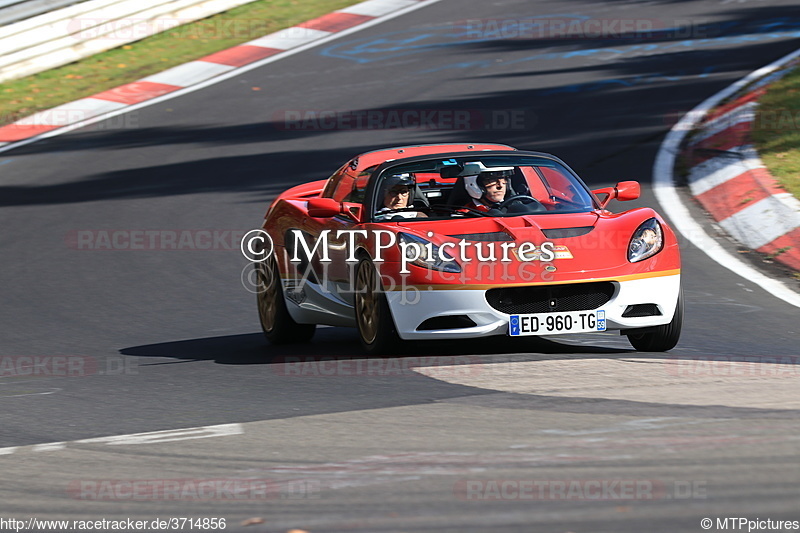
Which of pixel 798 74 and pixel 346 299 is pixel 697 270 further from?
pixel 798 74

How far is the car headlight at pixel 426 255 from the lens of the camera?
810 centimetres

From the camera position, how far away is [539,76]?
20.2m

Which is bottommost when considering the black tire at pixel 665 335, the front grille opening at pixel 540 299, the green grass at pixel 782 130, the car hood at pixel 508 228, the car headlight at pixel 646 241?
the green grass at pixel 782 130

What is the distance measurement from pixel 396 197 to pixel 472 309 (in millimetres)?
1275

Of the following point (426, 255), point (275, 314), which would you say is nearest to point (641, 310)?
point (426, 255)

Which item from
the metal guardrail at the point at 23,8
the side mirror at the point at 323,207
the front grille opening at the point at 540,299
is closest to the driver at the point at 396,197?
the side mirror at the point at 323,207

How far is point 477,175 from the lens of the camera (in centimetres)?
912

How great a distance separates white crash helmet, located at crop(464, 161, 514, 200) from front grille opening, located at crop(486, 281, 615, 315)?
1137 millimetres

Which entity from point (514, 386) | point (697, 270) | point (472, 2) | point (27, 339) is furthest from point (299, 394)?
point (472, 2)

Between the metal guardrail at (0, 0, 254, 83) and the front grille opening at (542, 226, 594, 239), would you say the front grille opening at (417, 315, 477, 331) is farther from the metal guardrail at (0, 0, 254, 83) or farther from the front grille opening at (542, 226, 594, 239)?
the metal guardrail at (0, 0, 254, 83)

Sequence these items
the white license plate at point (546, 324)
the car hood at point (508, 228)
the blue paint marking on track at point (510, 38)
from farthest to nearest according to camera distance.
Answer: the blue paint marking on track at point (510, 38)
the car hood at point (508, 228)
the white license plate at point (546, 324)

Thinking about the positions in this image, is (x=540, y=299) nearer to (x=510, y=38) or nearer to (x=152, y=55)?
(x=510, y=38)

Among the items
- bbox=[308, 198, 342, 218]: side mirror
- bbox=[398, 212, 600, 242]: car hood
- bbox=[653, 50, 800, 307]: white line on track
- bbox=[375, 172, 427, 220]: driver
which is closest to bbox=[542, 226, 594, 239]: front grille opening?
bbox=[398, 212, 600, 242]: car hood

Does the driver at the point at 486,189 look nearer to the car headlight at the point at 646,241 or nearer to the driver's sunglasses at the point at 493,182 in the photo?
the driver's sunglasses at the point at 493,182
